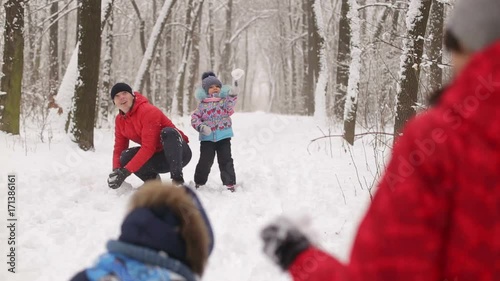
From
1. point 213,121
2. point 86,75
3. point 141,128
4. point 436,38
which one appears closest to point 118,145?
point 141,128

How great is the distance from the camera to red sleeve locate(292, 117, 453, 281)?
98cm

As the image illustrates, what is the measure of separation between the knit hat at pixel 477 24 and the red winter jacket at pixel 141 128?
4309 mm

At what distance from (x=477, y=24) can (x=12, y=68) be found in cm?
775

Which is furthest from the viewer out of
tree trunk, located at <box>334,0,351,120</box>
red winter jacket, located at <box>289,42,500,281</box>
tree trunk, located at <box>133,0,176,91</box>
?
tree trunk, located at <box>133,0,176,91</box>

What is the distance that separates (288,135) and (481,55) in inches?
433

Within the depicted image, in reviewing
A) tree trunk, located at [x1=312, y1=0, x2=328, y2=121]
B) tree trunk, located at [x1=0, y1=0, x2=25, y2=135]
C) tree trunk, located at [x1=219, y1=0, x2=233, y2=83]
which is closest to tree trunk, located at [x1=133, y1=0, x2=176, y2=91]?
tree trunk, located at [x1=312, y1=0, x2=328, y2=121]

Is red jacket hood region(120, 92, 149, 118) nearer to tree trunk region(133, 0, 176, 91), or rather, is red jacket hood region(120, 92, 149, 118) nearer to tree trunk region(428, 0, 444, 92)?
tree trunk region(428, 0, 444, 92)

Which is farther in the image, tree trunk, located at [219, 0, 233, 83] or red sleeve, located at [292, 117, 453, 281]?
tree trunk, located at [219, 0, 233, 83]

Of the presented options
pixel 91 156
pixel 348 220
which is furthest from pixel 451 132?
pixel 91 156

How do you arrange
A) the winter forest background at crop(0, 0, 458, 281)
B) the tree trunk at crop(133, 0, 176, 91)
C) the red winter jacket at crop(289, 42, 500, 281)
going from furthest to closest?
1. the tree trunk at crop(133, 0, 176, 91)
2. the winter forest background at crop(0, 0, 458, 281)
3. the red winter jacket at crop(289, 42, 500, 281)

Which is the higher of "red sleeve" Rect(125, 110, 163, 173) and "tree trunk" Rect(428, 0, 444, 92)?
"tree trunk" Rect(428, 0, 444, 92)

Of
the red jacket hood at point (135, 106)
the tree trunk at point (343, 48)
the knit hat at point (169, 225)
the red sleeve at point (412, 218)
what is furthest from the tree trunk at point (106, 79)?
the red sleeve at point (412, 218)

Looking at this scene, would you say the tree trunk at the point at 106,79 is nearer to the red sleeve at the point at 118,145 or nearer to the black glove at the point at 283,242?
the red sleeve at the point at 118,145

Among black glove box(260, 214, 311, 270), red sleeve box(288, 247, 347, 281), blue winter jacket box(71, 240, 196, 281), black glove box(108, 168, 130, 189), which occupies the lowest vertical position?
black glove box(108, 168, 130, 189)
